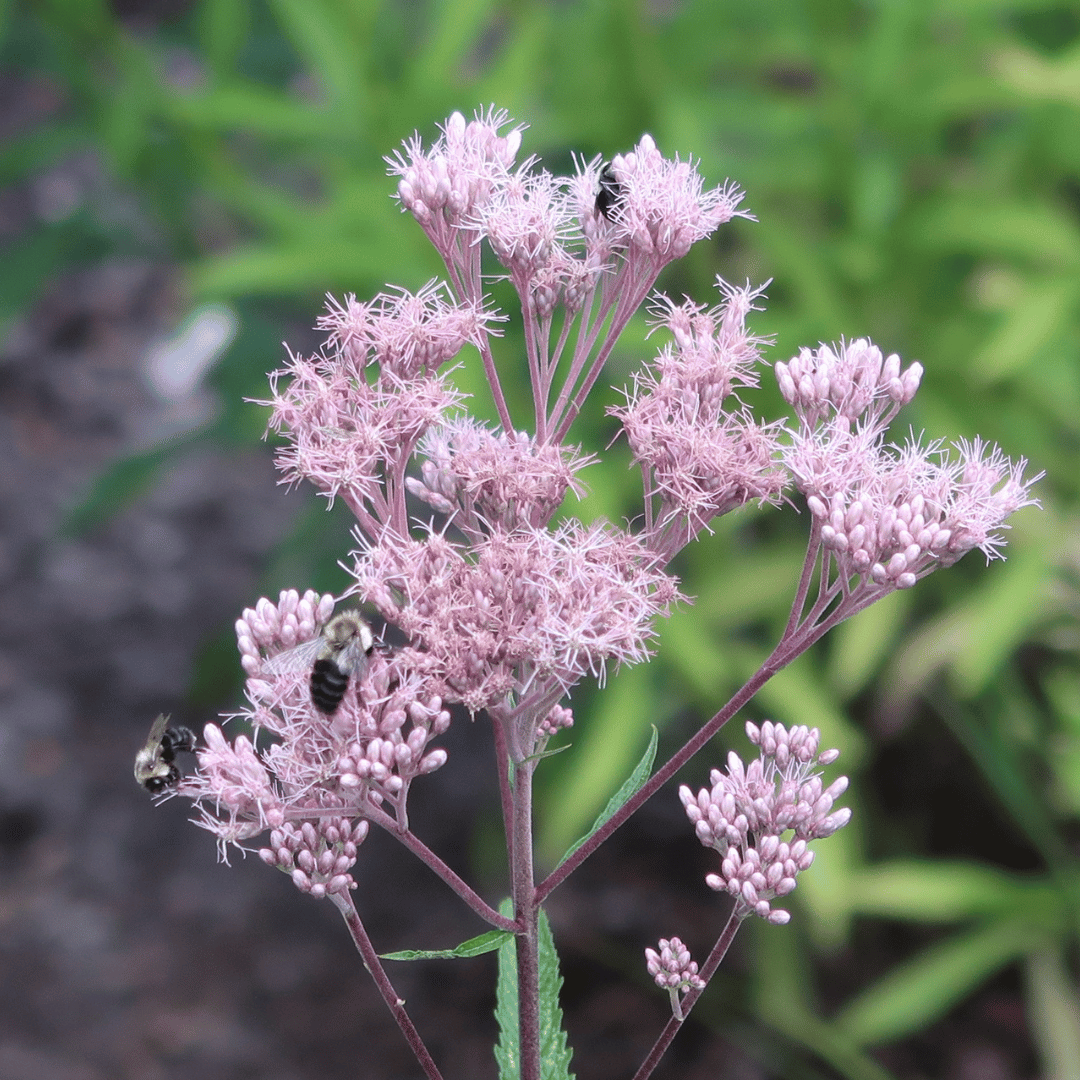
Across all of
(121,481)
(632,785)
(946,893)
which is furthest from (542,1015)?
(121,481)

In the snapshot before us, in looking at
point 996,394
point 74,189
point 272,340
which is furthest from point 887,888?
point 74,189

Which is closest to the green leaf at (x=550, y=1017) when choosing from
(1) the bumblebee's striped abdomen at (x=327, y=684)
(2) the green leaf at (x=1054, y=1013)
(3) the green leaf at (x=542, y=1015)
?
(3) the green leaf at (x=542, y=1015)

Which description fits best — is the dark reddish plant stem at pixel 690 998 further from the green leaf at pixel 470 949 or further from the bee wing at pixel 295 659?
the bee wing at pixel 295 659

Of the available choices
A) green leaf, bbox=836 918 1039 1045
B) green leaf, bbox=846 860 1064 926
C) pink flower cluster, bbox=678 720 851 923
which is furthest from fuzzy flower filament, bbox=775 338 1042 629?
green leaf, bbox=836 918 1039 1045

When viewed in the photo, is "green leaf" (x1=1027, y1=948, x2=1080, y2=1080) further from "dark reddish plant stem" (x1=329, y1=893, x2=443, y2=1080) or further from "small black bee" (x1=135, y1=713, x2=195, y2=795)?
"small black bee" (x1=135, y1=713, x2=195, y2=795)

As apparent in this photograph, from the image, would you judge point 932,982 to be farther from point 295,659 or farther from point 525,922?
point 295,659

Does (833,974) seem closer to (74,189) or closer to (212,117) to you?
(212,117)
